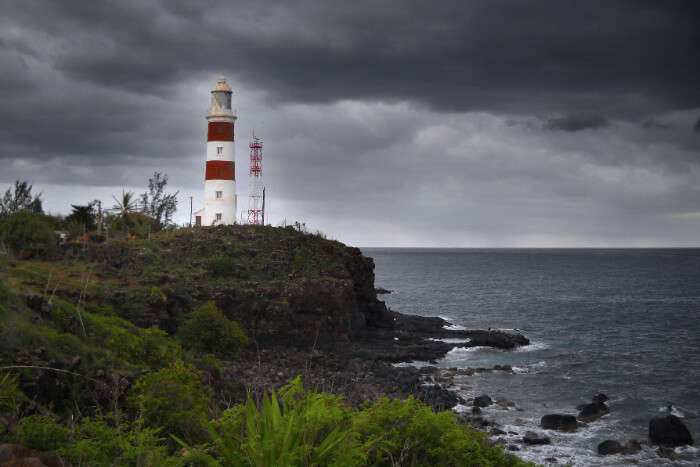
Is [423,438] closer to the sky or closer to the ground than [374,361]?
closer to the sky

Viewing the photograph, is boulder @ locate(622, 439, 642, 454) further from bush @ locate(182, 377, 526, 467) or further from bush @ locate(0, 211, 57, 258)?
bush @ locate(0, 211, 57, 258)

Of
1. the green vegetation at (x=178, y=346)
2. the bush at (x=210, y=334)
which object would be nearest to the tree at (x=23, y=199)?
the green vegetation at (x=178, y=346)

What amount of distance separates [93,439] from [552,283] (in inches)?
4562

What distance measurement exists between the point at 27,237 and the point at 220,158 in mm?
16567

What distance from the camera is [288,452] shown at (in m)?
6.63

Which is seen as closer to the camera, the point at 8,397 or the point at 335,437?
the point at 335,437

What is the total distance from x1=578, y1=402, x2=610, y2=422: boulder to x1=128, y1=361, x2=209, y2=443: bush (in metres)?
21.6

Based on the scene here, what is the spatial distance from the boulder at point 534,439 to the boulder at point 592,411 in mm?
4309

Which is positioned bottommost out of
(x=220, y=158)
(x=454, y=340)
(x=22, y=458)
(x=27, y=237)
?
(x=454, y=340)

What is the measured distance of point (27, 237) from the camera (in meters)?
39.3

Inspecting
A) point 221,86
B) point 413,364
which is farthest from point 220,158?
point 413,364

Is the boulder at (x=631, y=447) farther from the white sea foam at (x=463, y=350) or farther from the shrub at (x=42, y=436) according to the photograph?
the shrub at (x=42, y=436)

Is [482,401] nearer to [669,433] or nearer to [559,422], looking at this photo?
[559,422]

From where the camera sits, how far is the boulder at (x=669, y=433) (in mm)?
25072
